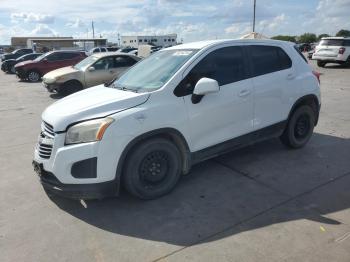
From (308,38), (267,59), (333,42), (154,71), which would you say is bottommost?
(154,71)

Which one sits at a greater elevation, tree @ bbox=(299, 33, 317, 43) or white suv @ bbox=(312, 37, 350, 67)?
tree @ bbox=(299, 33, 317, 43)

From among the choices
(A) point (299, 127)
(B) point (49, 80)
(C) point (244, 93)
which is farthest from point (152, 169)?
(B) point (49, 80)

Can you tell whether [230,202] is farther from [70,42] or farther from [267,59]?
[70,42]

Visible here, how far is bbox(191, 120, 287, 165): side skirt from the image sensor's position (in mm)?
4457

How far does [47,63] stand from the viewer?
1839 centimetres

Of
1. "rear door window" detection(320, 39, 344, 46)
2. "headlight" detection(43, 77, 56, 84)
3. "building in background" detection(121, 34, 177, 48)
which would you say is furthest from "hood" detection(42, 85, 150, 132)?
"building in background" detection(121, 34, 177, 48)

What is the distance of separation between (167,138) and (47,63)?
16.1 m

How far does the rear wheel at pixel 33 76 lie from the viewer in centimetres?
1877

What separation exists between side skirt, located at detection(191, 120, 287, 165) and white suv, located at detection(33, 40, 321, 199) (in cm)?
2

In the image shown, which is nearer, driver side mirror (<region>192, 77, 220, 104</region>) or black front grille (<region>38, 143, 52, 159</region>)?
black front grille (<region>38, 143, 52, 159</region>)

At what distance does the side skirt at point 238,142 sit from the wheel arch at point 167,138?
0.12 metres

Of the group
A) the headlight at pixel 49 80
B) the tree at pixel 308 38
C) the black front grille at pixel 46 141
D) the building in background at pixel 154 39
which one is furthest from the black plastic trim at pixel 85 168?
the building in background at pixel 154 39

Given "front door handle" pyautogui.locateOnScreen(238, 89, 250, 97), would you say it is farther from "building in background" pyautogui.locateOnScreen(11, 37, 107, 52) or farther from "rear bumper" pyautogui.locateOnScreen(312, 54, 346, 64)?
"building in background" pyautogui.locateOnScreen(11, 37, 107, 52)

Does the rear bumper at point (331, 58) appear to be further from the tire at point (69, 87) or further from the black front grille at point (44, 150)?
the black front grille at point (44, 150)
